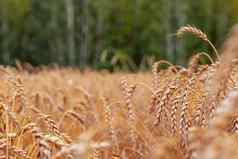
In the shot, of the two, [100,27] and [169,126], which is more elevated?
[169,126]

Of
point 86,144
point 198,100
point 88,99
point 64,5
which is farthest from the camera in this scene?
point 64,5

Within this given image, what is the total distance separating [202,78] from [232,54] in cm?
89

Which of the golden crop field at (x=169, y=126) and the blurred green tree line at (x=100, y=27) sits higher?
the golden crop field at (x=169, y=126)

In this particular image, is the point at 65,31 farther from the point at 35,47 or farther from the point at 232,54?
the point at 232,54

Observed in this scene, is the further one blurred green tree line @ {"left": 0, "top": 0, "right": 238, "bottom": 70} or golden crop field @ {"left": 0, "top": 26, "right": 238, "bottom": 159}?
blurred green tree line @ {"left": 0, "top": 0, "right": 238, "bottom": 70}

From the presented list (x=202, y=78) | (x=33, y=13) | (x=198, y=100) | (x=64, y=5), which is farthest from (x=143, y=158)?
(x=33, y=13)

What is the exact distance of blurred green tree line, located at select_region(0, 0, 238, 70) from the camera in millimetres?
31109

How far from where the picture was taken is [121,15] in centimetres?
3412

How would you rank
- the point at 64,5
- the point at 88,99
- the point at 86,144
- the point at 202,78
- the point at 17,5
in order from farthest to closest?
1. the point at 17,5
2. the point at 64,5
3. the point at 88,99
4. the point at 202,78
5. the point at 86,144

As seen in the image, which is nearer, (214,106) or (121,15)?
(214,106)

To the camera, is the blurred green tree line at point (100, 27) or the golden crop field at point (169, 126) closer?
the golden crop field at point (169, 126)

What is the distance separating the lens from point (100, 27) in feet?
106

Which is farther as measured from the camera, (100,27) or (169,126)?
(100,27)

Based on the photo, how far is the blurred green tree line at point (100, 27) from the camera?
102 feet
